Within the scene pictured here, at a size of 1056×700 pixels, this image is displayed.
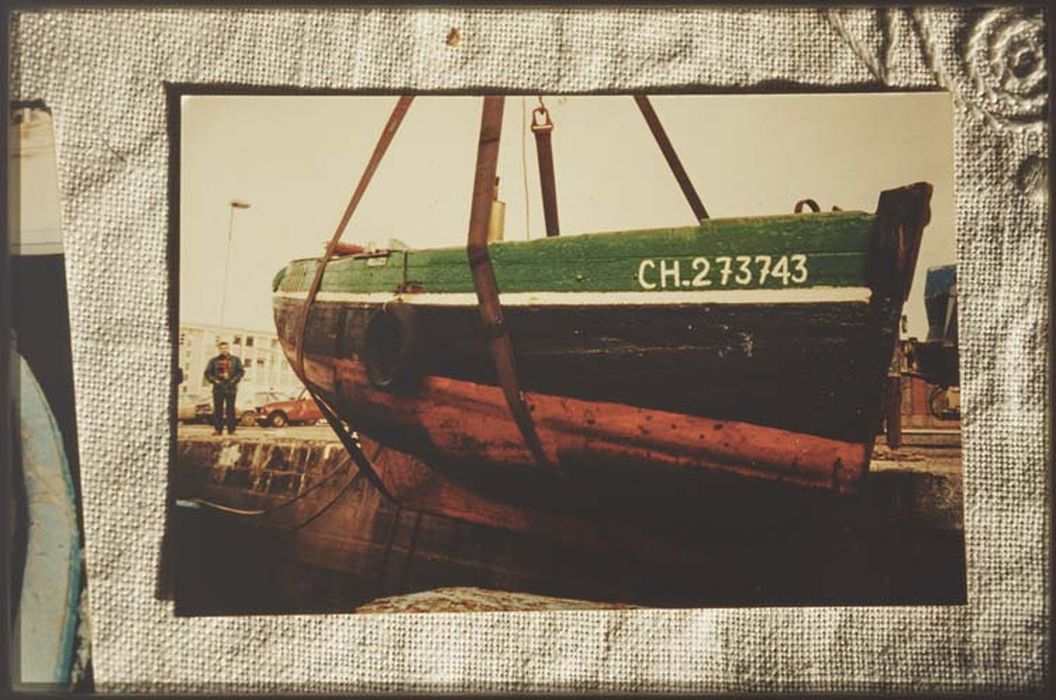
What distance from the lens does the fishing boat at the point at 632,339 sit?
75 cm

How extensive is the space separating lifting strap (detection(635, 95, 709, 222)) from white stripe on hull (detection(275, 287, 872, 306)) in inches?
3.0

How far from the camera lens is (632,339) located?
2.53ft

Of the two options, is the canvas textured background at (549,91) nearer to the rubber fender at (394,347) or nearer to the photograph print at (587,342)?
the photograph print at (587,342)

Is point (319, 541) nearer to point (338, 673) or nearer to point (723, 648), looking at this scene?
point (338, 673)

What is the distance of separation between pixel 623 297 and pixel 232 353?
37 centimetres

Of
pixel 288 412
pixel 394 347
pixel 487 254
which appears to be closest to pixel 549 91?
pixel 487 254

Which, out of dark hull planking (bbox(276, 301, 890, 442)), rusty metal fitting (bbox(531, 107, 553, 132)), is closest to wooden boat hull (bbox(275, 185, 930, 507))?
dark hull planking (bbox(276, 301, 890, 442))

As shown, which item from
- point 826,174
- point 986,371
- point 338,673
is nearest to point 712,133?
point 826,174

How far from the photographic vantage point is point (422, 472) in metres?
0.82

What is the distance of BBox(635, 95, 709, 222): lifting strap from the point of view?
0.77 m

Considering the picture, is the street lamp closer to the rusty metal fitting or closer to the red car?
the red car

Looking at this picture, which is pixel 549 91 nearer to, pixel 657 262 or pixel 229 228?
pixel 657 262

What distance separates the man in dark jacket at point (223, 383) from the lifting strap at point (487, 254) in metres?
0.23

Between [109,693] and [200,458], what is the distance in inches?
8.8
